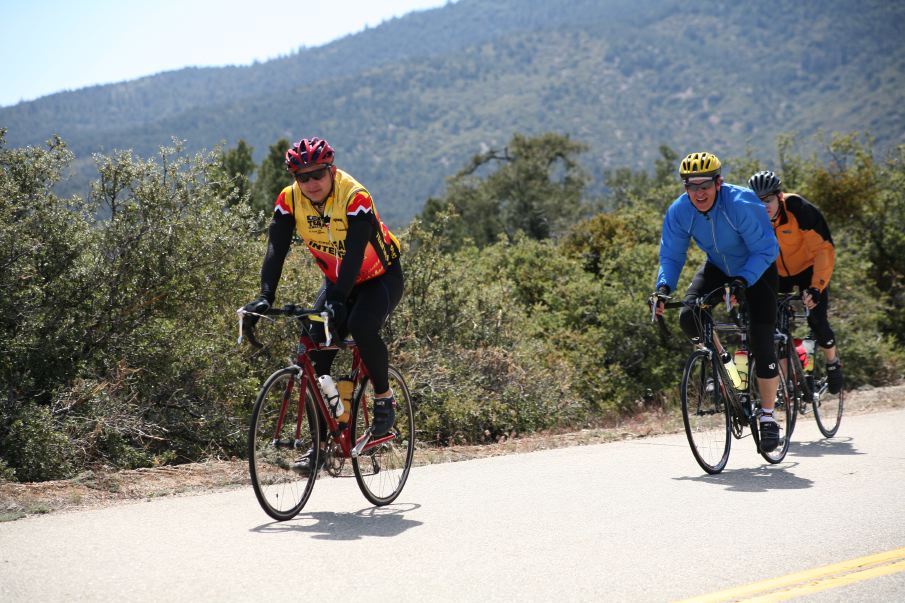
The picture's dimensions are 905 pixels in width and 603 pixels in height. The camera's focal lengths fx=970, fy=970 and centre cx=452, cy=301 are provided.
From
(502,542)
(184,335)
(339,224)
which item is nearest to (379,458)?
(502,542)

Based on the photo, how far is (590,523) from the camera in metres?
5.90

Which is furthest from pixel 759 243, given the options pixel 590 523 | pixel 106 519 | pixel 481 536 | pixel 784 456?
pixel 106 519

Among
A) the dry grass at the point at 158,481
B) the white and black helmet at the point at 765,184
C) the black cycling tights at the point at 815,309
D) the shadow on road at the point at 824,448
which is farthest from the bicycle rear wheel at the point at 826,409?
the white and black helmet at the point at 765,184

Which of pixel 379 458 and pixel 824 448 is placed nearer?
pixel 379 458

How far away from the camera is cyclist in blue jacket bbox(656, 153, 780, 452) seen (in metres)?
7.72

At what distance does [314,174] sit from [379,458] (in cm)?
202

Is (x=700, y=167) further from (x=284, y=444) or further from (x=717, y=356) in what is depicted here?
(x=284, y=444)

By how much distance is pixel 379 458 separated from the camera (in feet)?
22.0

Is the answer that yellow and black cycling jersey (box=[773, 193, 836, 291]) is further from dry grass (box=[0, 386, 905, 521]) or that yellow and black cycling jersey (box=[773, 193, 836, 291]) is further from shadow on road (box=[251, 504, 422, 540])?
shadow on road (box=[251, 504, 422, 540])

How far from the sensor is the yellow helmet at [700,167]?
7625 mm

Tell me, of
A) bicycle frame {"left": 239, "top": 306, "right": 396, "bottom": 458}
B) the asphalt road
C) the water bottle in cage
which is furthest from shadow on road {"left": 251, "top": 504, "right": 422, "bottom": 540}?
the water bottle in cage

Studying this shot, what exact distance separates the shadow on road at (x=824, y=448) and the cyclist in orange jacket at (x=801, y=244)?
1.23 m

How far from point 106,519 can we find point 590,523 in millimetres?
2936

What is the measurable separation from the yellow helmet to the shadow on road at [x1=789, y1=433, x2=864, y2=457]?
9.17 feet
